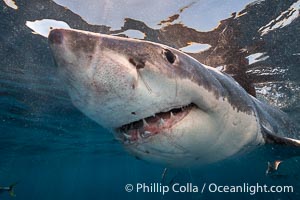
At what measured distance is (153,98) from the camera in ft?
8.09

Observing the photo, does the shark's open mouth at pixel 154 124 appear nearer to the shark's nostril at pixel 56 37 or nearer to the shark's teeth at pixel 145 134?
the shark's teeth at pixel 145 134

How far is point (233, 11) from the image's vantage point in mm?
7891

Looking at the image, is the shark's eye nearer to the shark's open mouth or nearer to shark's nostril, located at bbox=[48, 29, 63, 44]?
the shark's open mouth

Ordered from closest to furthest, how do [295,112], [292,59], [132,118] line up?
[132,118], [292,59], [295,112]

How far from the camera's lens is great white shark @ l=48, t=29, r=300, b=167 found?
2.21m

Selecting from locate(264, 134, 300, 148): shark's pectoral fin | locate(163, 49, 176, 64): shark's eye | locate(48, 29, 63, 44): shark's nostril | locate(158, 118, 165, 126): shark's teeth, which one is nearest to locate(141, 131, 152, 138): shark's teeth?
locate(158, 118, 165, 126): shark's teeth

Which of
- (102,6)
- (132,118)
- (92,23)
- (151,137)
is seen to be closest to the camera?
(132,118)

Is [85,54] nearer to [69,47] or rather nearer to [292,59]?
[69,47]

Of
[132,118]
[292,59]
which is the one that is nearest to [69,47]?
[132,118]

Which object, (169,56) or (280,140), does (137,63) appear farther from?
(280,140)

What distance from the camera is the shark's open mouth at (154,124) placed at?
2852mm

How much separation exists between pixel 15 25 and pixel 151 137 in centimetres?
785

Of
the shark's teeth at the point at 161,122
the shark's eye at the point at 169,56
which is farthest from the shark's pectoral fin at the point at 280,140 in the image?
the shark's eye at the point at 169,56

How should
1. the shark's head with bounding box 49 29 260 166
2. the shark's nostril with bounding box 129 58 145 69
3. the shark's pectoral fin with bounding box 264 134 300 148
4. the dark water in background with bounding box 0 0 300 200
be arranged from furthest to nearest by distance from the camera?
the dark water in background with bounding box 0 0 300 200 < the shark's pectoral fin with bounding box 264 134 300 148 < the shark's nostril with bounding box 129 58 145 69 < the shark's head with bounding box 49 29 260 166
